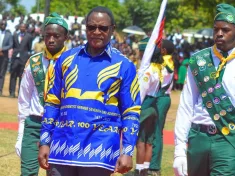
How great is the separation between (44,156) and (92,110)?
1.75 feet

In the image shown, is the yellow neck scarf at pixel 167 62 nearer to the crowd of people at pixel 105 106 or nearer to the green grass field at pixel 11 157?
the green grass field at pixel 11 157

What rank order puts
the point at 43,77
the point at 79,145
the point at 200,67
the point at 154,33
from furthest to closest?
the point at 154,33 → the point at 43,77 → the point at 200,67 → the point at 79,145

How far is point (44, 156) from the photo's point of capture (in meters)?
5.53

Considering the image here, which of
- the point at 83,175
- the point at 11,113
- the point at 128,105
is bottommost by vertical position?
the point at 11,113

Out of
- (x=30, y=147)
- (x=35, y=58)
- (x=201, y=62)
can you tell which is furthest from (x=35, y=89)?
(x=201, y=62)

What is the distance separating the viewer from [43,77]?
7535 mm

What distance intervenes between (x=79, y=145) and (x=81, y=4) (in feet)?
218

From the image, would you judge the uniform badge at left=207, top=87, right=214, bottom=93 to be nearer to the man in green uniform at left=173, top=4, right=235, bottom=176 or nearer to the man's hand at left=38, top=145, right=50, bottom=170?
the man in green uniform at left=173, top=4, right=235, bottom=176

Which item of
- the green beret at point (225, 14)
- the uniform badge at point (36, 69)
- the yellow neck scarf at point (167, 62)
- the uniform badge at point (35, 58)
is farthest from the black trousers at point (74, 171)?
the yellow neck scarf at point (167, 62)

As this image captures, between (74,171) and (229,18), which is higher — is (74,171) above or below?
below

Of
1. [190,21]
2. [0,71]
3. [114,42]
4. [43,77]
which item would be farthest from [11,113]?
[190,21]

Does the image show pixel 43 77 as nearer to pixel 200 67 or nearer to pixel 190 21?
pixel 200 67

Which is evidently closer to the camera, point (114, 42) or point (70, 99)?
point (70, 99)

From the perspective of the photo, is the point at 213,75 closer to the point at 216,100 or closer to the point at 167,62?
the point at 216,100
